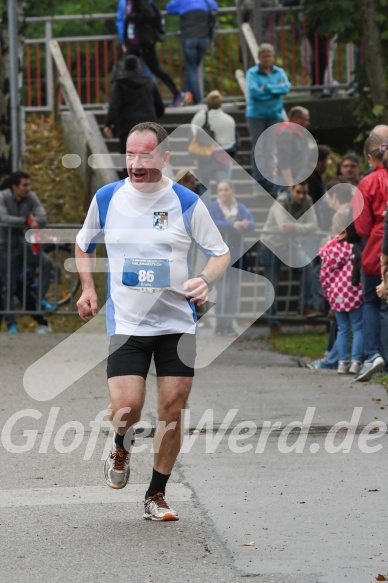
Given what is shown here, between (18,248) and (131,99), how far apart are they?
9.36 ft

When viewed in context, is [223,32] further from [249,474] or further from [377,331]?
[249,474]

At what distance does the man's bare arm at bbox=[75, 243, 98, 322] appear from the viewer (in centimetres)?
702

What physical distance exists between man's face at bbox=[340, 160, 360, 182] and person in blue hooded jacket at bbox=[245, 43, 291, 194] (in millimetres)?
3754

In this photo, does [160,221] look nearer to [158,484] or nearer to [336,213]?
[158,484]

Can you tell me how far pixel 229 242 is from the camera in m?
15.6

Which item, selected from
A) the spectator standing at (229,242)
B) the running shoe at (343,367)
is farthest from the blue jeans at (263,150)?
the running shoe at (343,367)

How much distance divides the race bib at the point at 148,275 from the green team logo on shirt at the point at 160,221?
0.16 meters

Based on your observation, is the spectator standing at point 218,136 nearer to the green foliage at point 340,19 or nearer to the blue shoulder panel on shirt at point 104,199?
the green foliage at point 340,19

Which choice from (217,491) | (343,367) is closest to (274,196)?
(343,367)

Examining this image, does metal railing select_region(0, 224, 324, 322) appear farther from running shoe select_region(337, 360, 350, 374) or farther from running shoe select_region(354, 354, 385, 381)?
running shoe select_region(354, 354, 385, 381)

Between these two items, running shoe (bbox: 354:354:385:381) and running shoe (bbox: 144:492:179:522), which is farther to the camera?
running shoe (bbox: 354:354:385:381)

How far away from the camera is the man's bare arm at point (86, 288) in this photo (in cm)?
702

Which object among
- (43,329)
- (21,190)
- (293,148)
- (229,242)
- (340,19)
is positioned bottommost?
(43,329)

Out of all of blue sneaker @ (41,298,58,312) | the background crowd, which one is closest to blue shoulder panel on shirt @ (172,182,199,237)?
the background crowd
